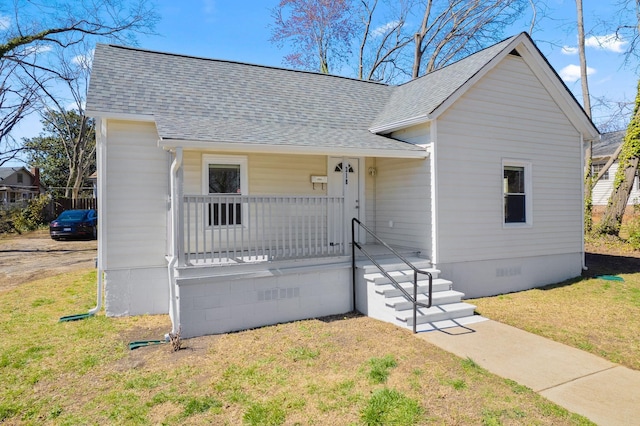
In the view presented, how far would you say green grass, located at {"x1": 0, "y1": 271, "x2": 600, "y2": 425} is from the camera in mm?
3621

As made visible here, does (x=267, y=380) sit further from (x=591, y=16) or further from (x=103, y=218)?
(x=591, y=16)

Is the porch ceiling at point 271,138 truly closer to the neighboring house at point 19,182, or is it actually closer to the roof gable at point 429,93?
the roof gable at point 429,93

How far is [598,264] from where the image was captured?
11.1m

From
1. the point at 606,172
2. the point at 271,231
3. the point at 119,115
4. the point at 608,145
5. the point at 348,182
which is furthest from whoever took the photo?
the point at 608,145

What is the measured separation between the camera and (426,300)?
21.9 feet

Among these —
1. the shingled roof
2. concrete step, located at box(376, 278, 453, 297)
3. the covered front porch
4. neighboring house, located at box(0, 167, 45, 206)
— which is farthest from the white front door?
neighboring house, located at box(0, 167, 45, 206)

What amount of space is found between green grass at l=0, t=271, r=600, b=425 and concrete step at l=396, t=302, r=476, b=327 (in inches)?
11.0

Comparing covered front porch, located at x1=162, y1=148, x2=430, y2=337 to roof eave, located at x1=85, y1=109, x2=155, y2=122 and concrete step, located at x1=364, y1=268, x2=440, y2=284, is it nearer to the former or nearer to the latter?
concrete step, located at x1=364, y1=268, x2=440, y2=284

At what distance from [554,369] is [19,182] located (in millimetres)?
48095

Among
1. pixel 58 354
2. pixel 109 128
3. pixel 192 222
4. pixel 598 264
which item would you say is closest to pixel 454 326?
pixel 192 222

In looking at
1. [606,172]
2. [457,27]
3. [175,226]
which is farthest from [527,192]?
[606,172]

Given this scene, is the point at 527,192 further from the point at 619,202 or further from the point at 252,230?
the point at 619,202

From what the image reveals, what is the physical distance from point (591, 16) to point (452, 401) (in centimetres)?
2060

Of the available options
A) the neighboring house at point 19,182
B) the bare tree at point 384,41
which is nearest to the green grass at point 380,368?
the bare tree at point 384,41
